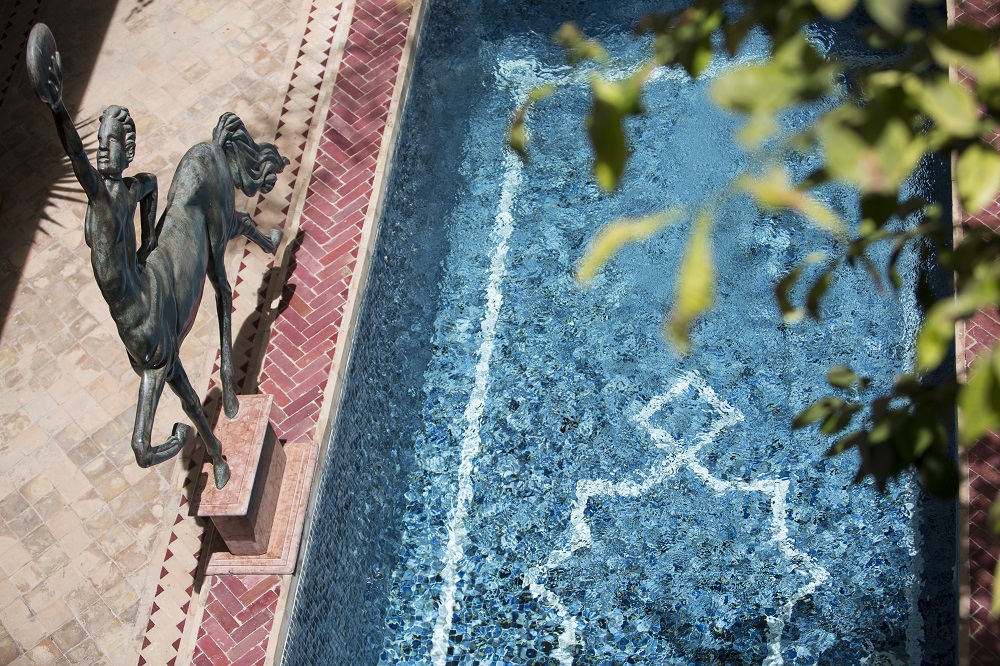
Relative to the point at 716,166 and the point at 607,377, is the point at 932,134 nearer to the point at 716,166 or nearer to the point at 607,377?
the point at 607,377

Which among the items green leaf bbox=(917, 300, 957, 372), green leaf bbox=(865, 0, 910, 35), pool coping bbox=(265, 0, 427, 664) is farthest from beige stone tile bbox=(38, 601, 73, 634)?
green leaf bbox=(865, 0, 910, 35)

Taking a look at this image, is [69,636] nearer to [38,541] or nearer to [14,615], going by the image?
[14,615]

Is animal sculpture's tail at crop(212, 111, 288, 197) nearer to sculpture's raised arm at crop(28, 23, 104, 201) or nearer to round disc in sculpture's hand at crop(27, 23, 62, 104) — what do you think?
sculpture's raised arm at crop(28, 23, 104, 201)

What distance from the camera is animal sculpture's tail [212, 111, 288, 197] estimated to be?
5.36 metres

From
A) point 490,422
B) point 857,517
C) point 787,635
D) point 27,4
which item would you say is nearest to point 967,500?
point 857,517

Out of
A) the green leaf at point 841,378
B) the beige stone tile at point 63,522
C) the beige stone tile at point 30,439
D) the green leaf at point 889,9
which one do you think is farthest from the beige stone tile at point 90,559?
the green leaf at point 889,9

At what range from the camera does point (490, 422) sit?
21.1ft

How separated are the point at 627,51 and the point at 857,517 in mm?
4114

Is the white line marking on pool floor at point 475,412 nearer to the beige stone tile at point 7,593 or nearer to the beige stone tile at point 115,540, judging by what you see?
the beige stone tile at point 115,540

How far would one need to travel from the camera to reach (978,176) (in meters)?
2.08

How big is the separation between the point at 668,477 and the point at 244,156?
9.51 feet

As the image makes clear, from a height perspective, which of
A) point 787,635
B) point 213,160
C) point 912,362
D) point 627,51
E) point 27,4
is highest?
point 213,160

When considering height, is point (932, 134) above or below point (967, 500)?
above

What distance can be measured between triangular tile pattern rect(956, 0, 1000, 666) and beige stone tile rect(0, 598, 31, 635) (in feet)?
15.1
